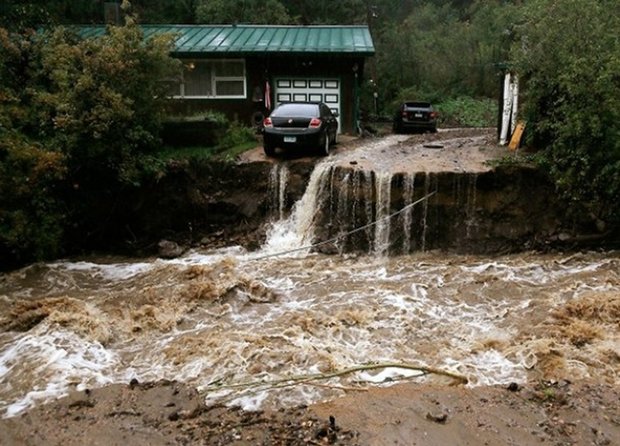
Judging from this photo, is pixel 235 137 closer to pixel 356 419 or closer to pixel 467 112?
pixel 356 419

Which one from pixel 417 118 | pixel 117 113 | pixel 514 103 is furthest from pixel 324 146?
pixel 417 118

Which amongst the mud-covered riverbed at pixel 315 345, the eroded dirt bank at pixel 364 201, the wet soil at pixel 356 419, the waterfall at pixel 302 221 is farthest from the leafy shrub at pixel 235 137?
the wet soil at pixel 356 419

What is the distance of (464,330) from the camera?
905 centimetres

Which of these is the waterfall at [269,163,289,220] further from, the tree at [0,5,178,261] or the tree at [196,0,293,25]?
the tree at [196,0,293,25]

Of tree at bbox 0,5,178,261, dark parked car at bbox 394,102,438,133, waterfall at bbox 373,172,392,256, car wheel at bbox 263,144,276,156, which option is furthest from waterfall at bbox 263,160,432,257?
dark parked car at bbox 394,102,438,133

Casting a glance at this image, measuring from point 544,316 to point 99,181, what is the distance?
1157 cm

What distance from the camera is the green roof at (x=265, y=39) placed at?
65.2 ft

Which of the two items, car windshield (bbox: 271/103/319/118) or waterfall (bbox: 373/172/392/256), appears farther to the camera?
car windshield (bbox: 271/103/319/118)

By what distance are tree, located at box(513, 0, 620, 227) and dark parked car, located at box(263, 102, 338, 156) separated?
558 centimetres

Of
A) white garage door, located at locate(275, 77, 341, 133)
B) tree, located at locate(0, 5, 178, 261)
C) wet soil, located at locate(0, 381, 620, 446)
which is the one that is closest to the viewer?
wet soil, located at locate(0, 381, 620, 446)

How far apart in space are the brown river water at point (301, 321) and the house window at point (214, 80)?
9.35 meters

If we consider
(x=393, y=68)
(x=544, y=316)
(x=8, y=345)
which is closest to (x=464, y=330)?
(x=544, y=316)

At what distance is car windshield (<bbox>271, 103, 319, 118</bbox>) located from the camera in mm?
15571

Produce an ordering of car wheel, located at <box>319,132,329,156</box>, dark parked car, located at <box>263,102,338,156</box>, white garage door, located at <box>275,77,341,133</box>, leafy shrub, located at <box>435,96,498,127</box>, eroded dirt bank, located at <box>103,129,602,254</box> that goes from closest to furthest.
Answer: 1. eroded dirt bank, located at <box>103,129,602,254</box>
2. dark parked car, located at <box>263,102,338,156</box>
3. car wheel, located at <box>319,132,329,156</box>
4. white garage door, located at <box>275,77,341,133</box>
5. leafy shrub, located at <box>435,96,498,127</box>
